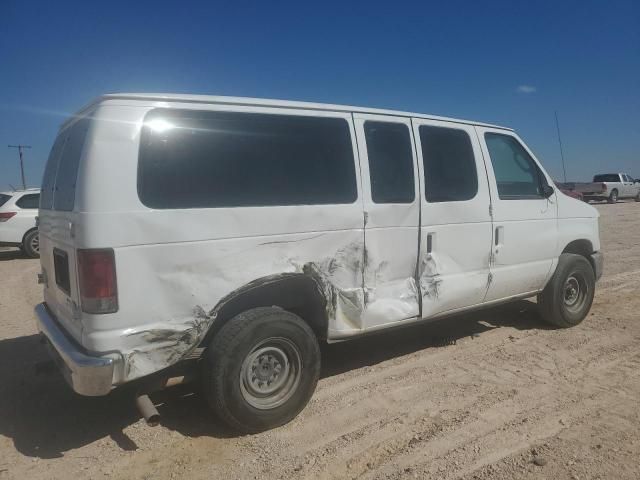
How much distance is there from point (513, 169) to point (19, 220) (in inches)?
462

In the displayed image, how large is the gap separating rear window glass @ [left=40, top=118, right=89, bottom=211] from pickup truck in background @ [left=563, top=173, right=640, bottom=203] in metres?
30.8

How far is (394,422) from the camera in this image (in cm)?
342

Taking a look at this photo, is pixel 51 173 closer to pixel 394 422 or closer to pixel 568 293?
pixel 394 422

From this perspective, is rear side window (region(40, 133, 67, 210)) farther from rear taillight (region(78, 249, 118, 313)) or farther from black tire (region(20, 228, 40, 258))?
black tire (region(20, 228, 40, 258))

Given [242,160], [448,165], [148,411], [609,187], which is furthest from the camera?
[609,187]

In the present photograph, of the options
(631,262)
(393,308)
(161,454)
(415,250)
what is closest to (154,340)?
(161,454)

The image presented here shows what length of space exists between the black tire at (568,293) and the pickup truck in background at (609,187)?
1053 inches

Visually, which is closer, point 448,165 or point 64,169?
point 64,169

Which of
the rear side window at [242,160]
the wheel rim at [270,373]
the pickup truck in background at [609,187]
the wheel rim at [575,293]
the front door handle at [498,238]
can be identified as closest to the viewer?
the rear side window at [242,160]

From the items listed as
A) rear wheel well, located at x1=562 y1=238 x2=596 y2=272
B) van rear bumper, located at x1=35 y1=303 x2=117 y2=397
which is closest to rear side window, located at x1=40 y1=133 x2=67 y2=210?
van rear bumper, located at x1=35 y1=303 x2=117 y2=397

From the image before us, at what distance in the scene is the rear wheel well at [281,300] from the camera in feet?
10.7

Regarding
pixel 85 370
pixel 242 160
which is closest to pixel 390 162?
pixel 242 160

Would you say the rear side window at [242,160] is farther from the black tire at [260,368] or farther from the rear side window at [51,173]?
the rear side window at [51,173]

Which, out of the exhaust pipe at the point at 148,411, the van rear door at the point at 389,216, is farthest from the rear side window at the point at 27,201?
the van rear door at the point at 389,216
